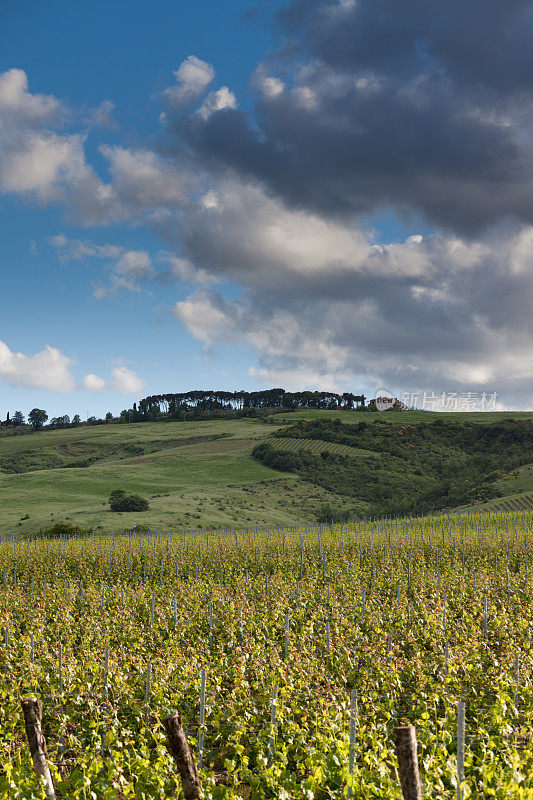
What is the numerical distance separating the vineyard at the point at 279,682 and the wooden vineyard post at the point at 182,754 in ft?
3.98

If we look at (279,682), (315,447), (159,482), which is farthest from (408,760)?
(315,447)

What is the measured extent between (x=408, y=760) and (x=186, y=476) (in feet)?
236

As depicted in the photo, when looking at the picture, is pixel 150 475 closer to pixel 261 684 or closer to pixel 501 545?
pixel 501 545

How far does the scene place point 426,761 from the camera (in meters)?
6.51

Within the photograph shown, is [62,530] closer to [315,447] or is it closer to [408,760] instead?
[408,760]

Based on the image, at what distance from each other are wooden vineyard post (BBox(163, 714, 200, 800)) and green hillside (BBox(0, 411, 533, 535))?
131ft

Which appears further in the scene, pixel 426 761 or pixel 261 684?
pixel 261 684

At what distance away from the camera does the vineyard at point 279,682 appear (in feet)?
22.5

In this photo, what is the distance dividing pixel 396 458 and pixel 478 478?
12.9m

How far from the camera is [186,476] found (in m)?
75.4

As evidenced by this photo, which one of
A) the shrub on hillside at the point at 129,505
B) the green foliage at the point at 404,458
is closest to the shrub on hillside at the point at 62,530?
the shrub on hillside at the point at 129,505

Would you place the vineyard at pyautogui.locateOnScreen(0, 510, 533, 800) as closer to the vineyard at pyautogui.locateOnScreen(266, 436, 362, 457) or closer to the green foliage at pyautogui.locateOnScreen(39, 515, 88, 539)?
the green foliage at pyautogui.locateOnScreen(39, 515, 88, 539)

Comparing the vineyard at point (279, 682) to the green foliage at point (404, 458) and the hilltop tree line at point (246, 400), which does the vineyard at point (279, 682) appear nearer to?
the green foliage at point (404, 458)

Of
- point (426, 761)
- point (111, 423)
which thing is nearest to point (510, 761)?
point (426, 761)
